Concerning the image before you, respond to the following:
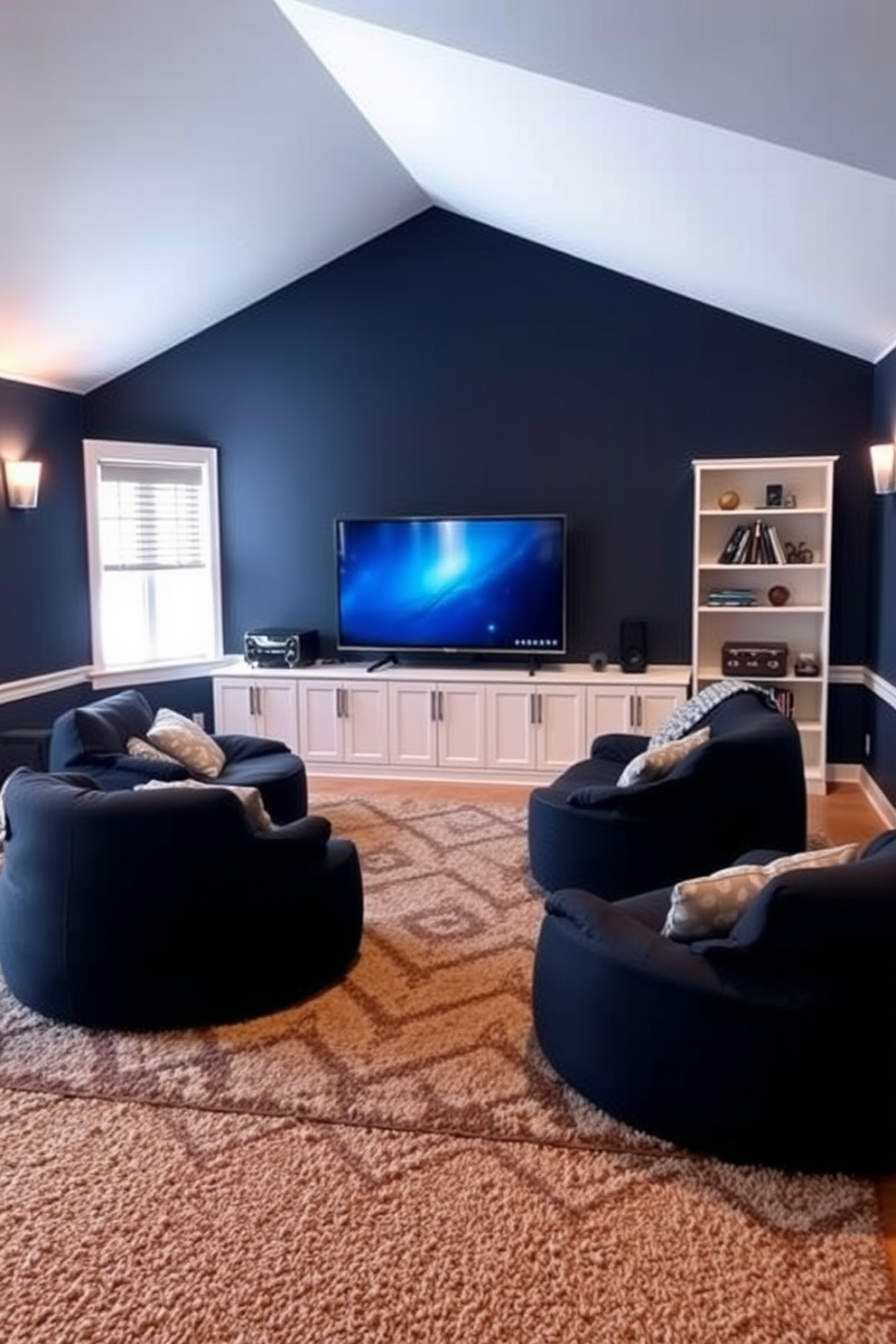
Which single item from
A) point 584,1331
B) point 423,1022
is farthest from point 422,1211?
point 423,1022

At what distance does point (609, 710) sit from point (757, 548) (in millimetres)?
1275

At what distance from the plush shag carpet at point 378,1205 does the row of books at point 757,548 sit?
345 cm

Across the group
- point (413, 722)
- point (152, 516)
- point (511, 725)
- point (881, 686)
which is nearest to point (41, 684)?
point (152, 516)

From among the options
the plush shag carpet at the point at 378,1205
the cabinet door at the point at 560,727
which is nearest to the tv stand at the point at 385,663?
the cabinet door at the point at 560,727

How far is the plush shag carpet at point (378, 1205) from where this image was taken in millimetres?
1958

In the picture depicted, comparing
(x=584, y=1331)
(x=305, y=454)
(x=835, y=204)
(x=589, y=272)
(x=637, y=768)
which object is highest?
(x=589, y=272)

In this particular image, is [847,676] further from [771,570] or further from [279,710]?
[279,710]

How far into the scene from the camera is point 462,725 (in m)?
6.12

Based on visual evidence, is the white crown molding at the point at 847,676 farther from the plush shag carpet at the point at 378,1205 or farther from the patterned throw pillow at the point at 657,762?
the plush shag carpet at the point at 378,1205

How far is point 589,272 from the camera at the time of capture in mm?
6109

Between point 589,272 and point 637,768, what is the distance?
360cm

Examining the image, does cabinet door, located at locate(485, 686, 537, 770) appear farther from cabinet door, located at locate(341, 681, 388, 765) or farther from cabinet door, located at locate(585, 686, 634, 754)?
cabinet door, located at locate(341, 681, 388, 765)

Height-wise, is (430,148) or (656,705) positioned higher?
(430,148)

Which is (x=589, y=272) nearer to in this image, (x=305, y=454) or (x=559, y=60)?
(x=305, y=454)
